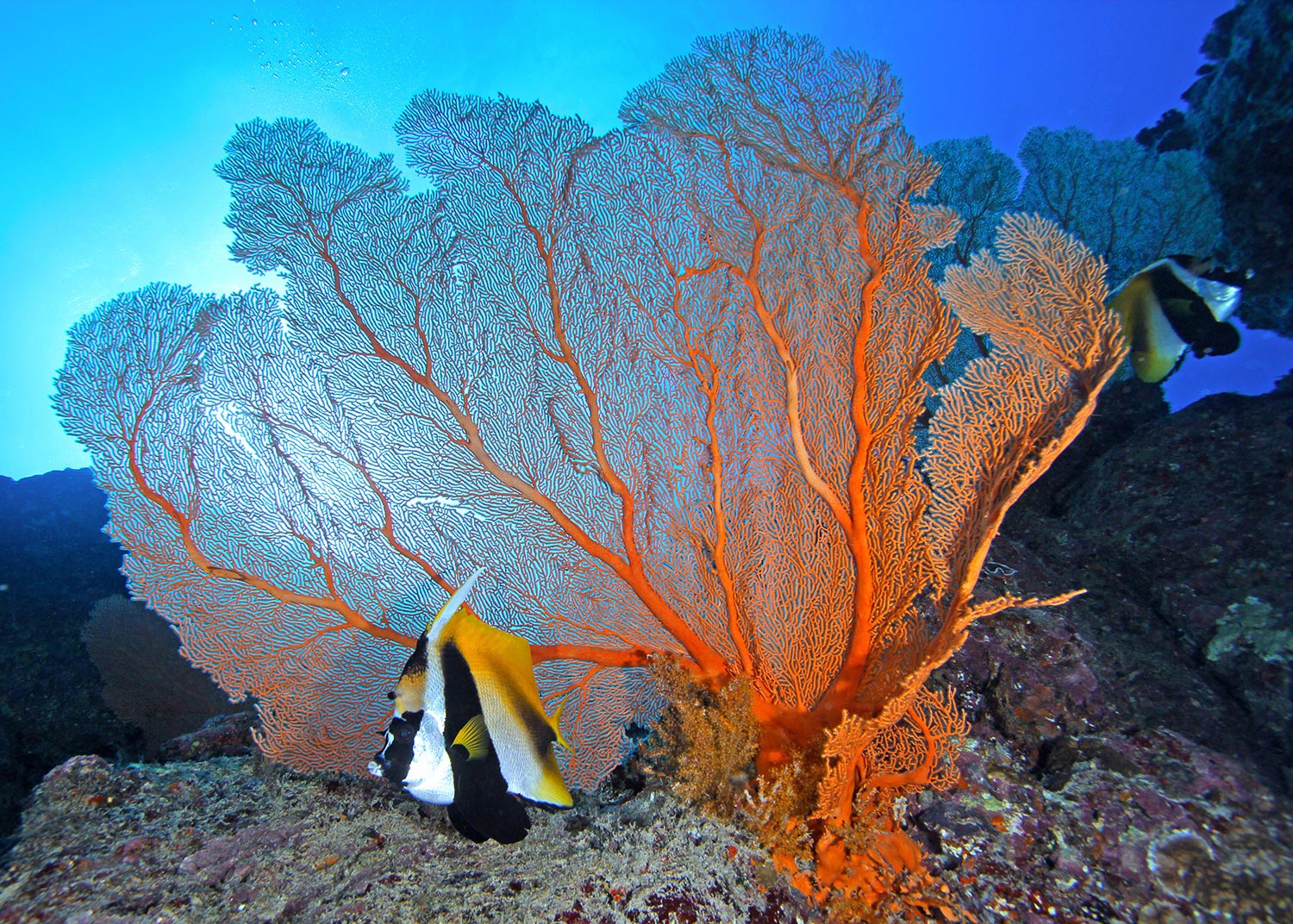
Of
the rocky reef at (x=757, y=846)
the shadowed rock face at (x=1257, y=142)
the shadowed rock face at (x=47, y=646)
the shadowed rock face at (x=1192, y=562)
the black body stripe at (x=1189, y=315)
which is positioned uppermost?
the shadowed rock face at (x=1257, y=142)

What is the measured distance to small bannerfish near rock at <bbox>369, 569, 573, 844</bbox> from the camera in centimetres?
171

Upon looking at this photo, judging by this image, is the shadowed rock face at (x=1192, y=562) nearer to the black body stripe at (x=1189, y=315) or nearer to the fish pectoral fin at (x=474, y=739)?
the black body stripe at (x=1189, y=315)

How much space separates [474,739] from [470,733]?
24 millimetres

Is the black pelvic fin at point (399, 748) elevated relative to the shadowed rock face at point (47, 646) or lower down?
elevated

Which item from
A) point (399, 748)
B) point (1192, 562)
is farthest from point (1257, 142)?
point (399, 748)

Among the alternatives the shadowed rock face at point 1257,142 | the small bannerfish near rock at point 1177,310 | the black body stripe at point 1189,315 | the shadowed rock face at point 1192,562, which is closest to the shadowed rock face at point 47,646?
the shadowed rock face at point 1192,562

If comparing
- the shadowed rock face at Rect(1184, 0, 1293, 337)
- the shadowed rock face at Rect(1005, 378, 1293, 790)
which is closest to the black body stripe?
the shadowed rock face at Rect(1005, 378, 1293, 790)

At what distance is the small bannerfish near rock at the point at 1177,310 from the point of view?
4.50 m

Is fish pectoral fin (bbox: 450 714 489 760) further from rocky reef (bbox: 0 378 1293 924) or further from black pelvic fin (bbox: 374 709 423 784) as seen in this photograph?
rocky reef (bbox: 0 378 1293 924)

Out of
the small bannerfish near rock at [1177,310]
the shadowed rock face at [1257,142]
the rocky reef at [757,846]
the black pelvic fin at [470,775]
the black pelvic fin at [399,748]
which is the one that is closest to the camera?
the black pelvic fin at [399,748]

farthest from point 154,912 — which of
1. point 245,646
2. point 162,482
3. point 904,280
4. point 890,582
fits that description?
point 904,280

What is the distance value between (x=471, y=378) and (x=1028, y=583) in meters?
4.48

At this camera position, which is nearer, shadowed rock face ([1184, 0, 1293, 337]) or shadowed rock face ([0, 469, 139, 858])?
shadowed rock face ([0, 469, 139, 858])

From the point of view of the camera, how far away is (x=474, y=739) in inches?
69.7
